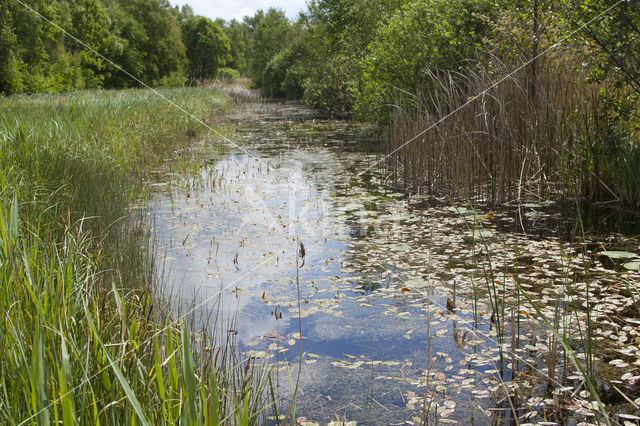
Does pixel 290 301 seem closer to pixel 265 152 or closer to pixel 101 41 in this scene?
pixel 265 152

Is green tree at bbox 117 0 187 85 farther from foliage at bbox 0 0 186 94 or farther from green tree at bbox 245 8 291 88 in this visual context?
green tree at bbox 245 8 291 88

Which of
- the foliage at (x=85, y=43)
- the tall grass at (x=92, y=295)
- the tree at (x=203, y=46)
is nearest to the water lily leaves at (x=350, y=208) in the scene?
the tall grass at (x=92, y=295)

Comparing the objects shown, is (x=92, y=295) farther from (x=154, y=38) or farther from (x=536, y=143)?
(x=154, y=38)

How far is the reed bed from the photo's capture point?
5559 millimetres

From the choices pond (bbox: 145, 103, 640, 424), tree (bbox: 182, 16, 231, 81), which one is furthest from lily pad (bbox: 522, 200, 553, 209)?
tree (bbox: 182, 16, 231, 81)

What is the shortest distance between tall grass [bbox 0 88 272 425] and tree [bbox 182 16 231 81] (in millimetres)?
42461

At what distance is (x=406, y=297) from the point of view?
150 inches

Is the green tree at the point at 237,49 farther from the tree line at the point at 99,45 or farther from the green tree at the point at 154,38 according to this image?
the green tree at the point at 154,38

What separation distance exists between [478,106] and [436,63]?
2989 millimetres

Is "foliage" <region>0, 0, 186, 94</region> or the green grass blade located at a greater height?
"foliage" <region>0, 0, 186, 94</region>

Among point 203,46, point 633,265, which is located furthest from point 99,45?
point 633,265

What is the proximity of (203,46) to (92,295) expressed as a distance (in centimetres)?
5389

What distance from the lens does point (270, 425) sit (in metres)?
2.44

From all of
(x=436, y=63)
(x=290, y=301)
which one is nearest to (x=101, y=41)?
(x=436, y=63)
